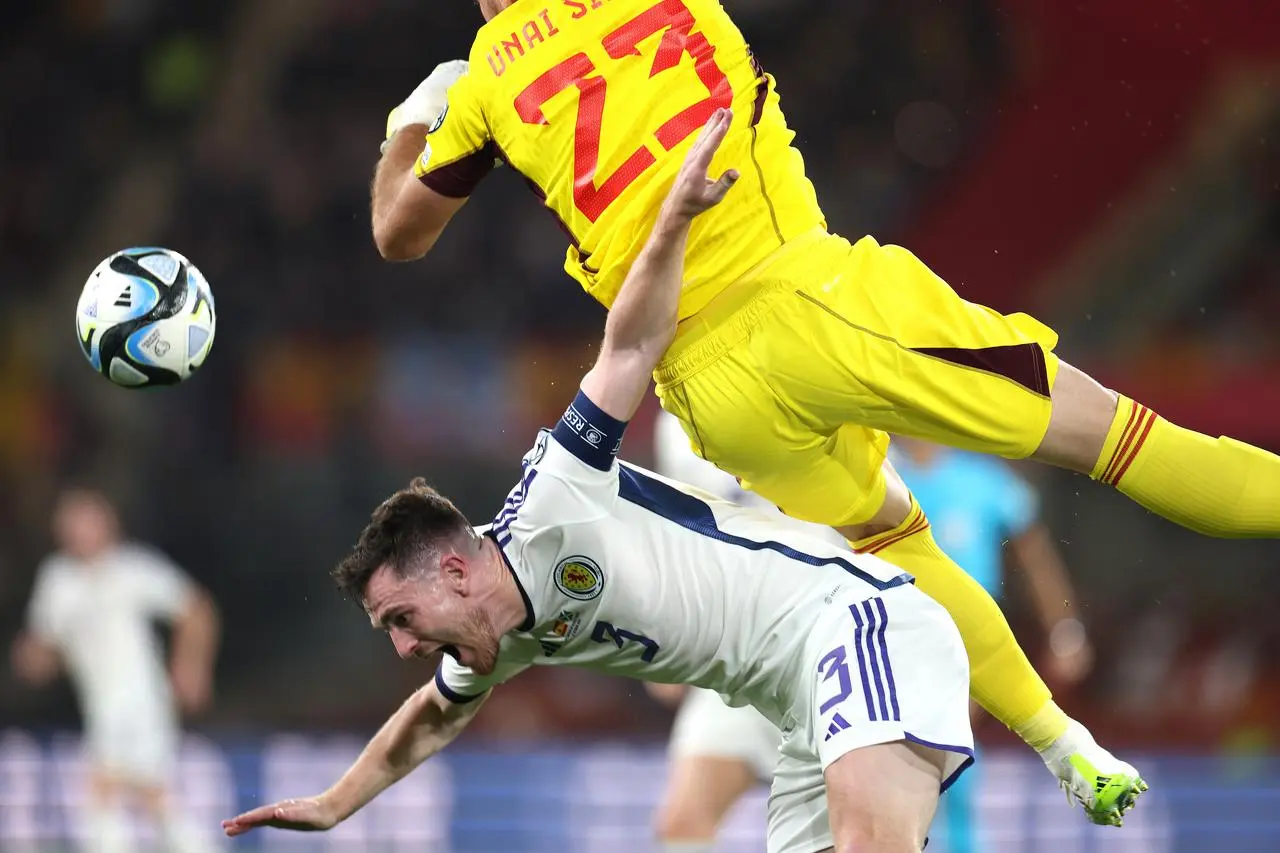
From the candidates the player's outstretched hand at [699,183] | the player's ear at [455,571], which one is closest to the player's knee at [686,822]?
the player's ear at [455,571]

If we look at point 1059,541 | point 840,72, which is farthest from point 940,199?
point 1059,541

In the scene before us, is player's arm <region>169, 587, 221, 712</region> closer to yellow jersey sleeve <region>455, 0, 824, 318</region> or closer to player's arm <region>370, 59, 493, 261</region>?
player's arm <region>370, 59, 493, 261</region>

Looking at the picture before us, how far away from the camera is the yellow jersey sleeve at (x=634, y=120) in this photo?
425 cm

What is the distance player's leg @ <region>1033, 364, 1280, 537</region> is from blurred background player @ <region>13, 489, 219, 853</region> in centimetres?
747

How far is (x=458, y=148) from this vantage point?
4.53 metres

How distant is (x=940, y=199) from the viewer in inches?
572

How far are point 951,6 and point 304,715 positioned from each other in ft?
24.3

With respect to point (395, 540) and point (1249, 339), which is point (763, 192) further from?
point (1249, 339)

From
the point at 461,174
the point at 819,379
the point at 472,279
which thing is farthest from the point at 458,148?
the point at 472,279

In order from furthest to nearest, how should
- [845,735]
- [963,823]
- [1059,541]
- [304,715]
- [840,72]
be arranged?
[840,72], [304,715], [1059,541], [963,823], [845,735]

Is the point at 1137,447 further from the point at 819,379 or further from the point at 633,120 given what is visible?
the point at 633,120

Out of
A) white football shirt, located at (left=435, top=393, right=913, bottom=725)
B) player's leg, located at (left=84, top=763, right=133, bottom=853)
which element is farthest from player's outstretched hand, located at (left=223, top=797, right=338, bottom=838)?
player's leg, located at (left=84, top=763, right=133, bottom=853)

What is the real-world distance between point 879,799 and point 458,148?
187 centimetres

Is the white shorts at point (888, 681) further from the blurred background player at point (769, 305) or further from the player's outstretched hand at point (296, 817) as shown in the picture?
the player's outstretched hand at point (296, 817)
